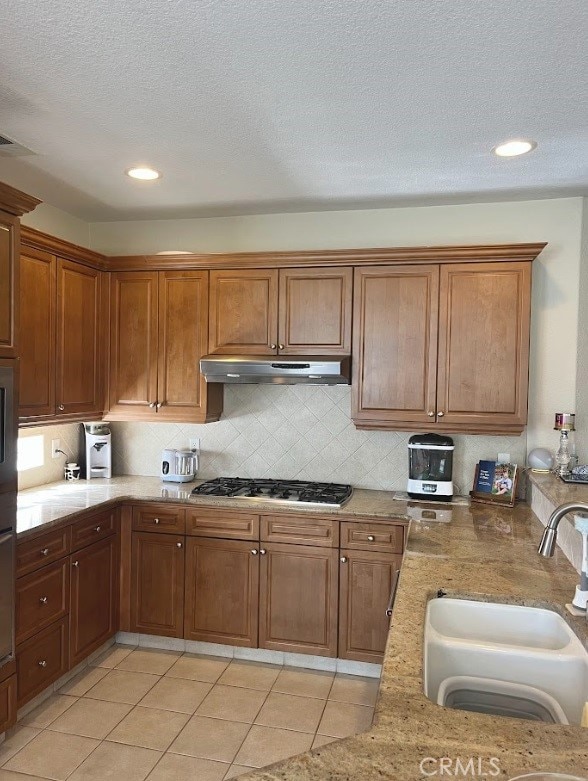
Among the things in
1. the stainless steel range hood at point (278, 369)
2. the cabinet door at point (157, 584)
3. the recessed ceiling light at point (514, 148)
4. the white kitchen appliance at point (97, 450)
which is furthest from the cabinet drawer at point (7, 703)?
the recessed ceiling light at point (514, 148)

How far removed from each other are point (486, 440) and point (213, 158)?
7.37ft

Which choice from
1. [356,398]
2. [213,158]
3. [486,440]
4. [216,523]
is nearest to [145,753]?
[216,523]

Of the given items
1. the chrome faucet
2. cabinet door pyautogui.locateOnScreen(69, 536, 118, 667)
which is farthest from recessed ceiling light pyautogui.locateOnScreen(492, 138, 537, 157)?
cabinet door pyautogui.locateOnScreen(69, 536, 118, 667)

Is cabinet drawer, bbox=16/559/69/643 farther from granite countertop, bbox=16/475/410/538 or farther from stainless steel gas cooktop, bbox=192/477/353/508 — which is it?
stainless steel gas cooktop, bbox=192/477/353/508

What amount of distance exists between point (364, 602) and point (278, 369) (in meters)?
1.40

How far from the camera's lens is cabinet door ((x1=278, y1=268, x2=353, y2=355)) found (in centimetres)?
341

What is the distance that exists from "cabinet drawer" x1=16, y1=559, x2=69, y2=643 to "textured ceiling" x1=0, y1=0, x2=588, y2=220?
204 cm

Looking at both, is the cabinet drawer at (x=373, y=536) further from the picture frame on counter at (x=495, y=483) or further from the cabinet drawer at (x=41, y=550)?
the cabinet drawer at (x=41, y=550)

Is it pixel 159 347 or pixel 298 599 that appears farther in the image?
pixel 159 347

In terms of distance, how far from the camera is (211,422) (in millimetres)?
3846

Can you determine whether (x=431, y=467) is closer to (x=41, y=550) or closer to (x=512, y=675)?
(x=512, y=675)

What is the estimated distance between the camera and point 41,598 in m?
Answer: 2.82

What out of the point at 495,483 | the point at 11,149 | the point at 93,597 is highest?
the point at 11,149

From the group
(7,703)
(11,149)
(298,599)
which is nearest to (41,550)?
(7,703)
